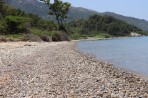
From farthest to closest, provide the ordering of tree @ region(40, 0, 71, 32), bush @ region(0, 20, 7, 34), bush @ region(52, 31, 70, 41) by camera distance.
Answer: tree @ region(40, 0, 71, 32) → bush @ region(52, 31, 70, 41) → bush @ region(0, 20, 7, 34)

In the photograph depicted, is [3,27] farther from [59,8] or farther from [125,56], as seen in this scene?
[125,56]

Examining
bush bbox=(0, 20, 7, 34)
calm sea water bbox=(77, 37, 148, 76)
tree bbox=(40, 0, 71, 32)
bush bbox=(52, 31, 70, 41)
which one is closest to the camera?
calm sea water bbox=(77, 37, 148, 76)

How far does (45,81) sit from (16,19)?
6215 cm

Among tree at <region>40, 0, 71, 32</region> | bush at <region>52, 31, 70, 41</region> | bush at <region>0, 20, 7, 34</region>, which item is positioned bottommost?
bush at <region>52, 31, 70, 41</region>

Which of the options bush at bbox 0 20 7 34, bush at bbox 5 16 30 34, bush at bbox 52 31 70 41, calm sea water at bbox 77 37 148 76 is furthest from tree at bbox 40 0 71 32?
calm sea water at bbox 77 37 148 76

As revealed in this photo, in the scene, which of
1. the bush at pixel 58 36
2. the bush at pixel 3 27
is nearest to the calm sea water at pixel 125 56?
the bush at pixel 3 27

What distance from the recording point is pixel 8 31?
251ft

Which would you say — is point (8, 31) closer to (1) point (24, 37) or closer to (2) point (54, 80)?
(1) point (24, 37)

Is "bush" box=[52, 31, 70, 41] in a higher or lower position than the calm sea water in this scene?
lower

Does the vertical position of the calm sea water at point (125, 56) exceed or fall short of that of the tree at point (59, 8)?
it falls short

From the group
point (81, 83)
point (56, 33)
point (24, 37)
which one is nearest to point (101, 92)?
point (81, 83)

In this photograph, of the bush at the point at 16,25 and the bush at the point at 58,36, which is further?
the bush at the point at 58,36

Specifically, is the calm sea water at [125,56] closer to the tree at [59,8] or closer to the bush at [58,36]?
the bush at [58,36]

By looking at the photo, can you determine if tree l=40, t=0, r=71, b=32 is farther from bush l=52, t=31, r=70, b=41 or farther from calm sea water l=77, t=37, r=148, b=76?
calm sea water l=77, t=37, r=148, b=76
